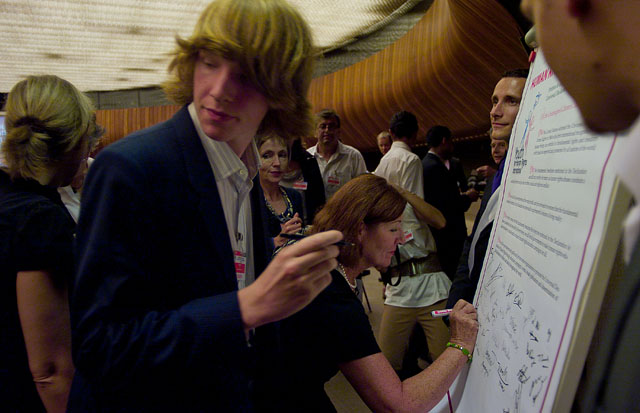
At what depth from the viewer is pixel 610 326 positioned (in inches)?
19.7

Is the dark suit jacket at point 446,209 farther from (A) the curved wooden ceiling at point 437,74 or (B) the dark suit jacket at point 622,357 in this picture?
(B) the dark suit jacket at point 622,357

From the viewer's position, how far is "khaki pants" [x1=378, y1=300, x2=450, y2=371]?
8.41 feet

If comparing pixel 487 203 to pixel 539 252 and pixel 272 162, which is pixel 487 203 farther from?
pixel 272 162

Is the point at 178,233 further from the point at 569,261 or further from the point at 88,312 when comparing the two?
the point at 569,261

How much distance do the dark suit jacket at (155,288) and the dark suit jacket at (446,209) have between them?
7.93ft

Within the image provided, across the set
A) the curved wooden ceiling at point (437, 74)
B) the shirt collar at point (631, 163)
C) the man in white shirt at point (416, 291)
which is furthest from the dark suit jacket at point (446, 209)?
the shirt collar at point (631, 163)

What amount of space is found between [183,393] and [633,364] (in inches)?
28.1

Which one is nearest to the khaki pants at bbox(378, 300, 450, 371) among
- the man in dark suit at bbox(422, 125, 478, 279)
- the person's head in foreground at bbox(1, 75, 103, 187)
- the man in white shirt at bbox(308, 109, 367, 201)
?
the man in dark suit at bbox(422, 125, 478, 279)

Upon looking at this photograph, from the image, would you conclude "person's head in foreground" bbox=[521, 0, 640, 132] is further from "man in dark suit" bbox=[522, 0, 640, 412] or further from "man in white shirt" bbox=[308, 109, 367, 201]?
"man in white shirt" bbox=[308, 109, 367, 201]

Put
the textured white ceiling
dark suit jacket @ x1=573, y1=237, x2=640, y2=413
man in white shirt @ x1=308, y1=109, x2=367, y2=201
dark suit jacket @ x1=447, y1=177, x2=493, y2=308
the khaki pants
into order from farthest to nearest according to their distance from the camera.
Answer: the textured white ceiling
man in white shirt @ x1=308, y1=109, x2=367, y2=201
the khaki pants
dark suit jacket @ x1=447, y1=177, x2=493, y2=308
dark suit jacket @ x1=573, y1=237, x2=640, y2=413

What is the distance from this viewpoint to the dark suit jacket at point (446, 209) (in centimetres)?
304

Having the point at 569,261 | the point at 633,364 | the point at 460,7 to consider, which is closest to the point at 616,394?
the point at 633,364

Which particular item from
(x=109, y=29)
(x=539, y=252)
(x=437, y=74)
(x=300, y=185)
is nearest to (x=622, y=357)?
(x=539, y=252)

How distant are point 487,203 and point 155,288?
125cm
